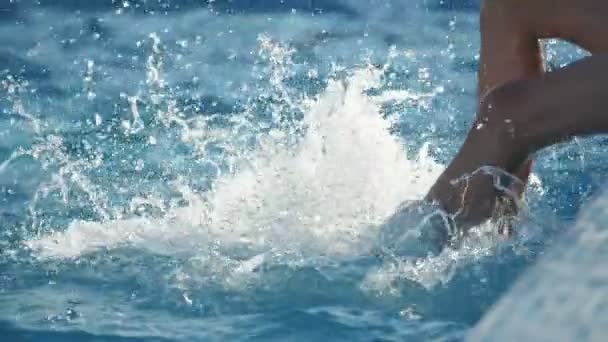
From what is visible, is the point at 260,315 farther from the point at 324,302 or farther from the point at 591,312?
the point at 591,312

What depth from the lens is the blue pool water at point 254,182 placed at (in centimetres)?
211

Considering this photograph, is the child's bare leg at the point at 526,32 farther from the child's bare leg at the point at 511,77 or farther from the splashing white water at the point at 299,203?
the splashing white water at the point at 299,203

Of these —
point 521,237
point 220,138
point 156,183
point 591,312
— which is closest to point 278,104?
point 220,138

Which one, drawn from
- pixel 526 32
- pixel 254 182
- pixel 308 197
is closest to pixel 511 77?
pixel 526 32

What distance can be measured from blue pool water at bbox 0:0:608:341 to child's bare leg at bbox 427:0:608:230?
0.32 feet

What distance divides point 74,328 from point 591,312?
4.88ft

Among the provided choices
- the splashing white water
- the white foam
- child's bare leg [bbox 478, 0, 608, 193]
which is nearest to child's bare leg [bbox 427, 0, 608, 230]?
child's bare leg [bbox 478, 0, 608, 193]

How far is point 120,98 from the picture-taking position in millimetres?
4277

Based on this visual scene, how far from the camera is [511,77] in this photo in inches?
100

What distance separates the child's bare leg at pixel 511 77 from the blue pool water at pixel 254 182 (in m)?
0.10

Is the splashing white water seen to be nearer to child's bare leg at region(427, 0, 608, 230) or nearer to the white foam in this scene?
the white foam

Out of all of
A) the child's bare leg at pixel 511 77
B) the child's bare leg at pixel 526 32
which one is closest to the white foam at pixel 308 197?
the child's bare leg at pixel 511 77

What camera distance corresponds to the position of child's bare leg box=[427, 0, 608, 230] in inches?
86.6

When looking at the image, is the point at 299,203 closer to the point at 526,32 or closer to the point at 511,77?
the point at 511,77
